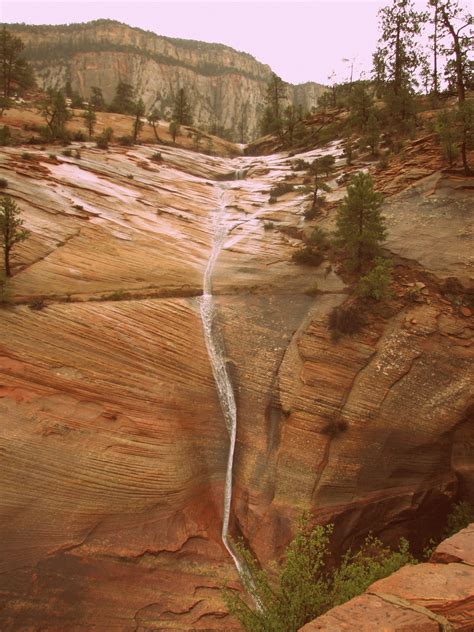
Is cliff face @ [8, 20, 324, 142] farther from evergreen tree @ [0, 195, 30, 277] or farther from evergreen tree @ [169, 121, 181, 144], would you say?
evergreen tree @ [0, 195, 30, 277]

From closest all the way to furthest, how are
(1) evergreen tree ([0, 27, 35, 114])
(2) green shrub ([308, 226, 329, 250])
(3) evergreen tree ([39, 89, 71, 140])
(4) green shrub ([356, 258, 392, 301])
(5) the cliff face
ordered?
(4) green shrub ([356, 258, 392, 301]) → (2) green shrub ([308, 226, 329, 250]) → (3) evergreen tree ([39, 89, 71, 140]) → (1) evergreen tree ([0, 27, 35, 114]) → (5) the cliff face

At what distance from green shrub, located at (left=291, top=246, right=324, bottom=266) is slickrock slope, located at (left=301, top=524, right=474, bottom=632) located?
1434 cm

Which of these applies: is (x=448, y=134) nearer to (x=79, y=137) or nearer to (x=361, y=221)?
(x=361, y=221)

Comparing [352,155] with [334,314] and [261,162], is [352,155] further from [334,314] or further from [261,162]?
[334,314]

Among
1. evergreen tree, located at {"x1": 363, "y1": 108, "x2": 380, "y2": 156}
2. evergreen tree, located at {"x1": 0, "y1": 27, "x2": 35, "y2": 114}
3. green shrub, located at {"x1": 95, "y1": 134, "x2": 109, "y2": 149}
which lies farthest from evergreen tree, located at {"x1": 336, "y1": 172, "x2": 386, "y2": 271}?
evergreen tree, located at {"x1": 0, "y1": 27, "x2": 35, "y2": 114}

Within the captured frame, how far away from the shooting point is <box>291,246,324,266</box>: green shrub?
20.7 m

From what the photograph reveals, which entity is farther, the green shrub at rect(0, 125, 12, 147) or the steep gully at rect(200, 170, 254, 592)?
the green shrub at rect(0, 125, 12, 147)

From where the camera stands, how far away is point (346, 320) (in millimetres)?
17000

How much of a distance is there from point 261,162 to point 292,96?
124021 millimetres

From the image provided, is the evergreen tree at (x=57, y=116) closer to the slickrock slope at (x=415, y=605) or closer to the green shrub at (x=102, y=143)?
the green shrub at (x=102, y=143)

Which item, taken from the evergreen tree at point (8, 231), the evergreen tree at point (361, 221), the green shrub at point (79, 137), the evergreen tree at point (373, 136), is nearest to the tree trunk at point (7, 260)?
the evergreen tree at point (8, 231)

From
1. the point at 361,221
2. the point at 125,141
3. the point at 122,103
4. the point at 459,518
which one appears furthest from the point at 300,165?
the point at 122,103

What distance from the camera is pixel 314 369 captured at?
16.1m

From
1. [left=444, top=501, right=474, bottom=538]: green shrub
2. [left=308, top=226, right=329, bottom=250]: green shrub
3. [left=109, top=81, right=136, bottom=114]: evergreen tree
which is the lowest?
[left=444, top=501, right=474, bottom=538]: green shrub
